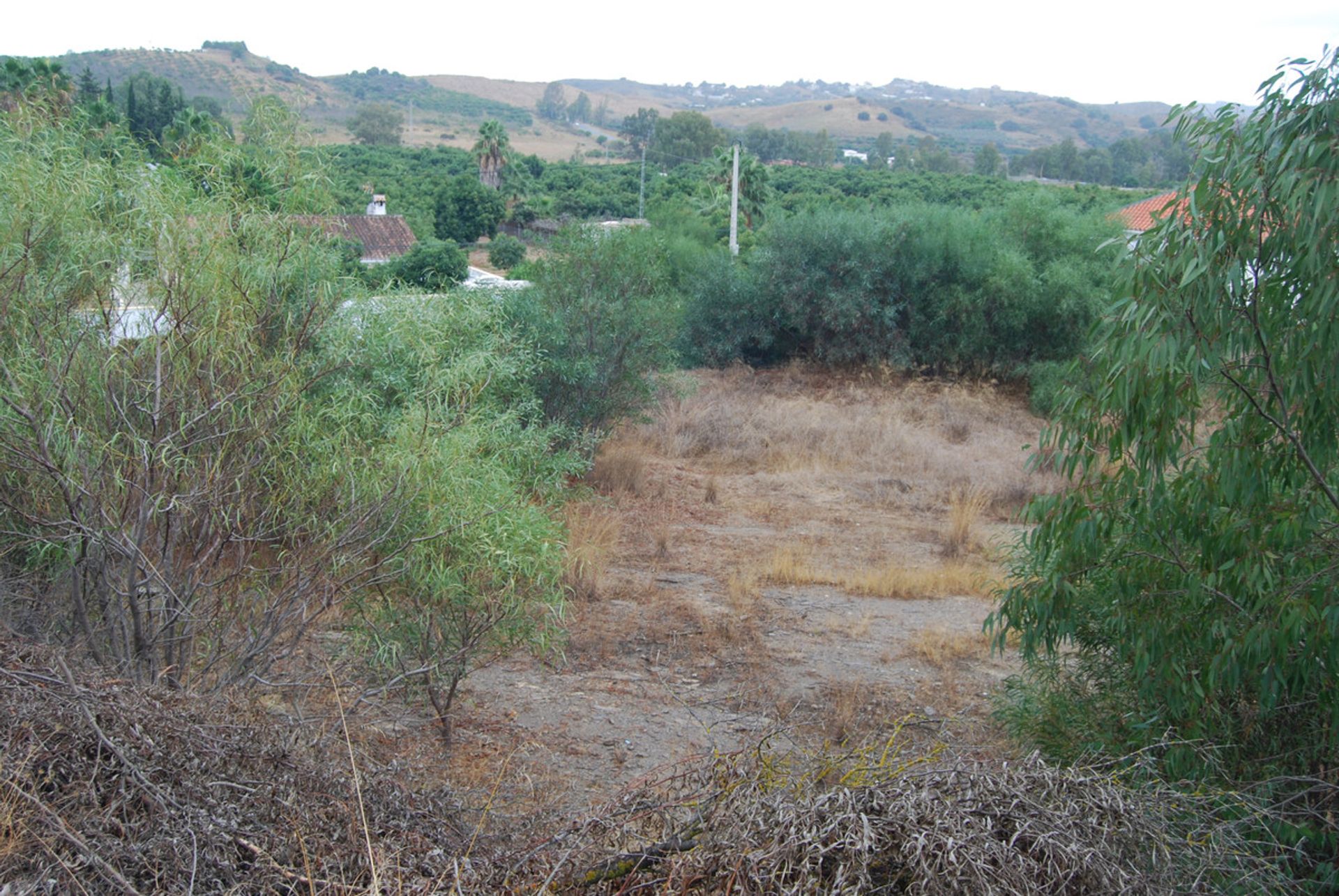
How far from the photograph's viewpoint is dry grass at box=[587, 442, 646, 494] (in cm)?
A: 1255

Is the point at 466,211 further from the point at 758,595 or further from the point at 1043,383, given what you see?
the point at 758,595

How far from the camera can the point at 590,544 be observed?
9.16 m

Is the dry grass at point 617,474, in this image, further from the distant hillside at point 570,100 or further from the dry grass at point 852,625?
the distant hillside at point 570,100

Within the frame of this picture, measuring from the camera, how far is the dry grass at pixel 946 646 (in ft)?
25.7

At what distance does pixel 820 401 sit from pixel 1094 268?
6.45 m

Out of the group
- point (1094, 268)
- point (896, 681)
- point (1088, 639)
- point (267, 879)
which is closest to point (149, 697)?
point (267, 879)

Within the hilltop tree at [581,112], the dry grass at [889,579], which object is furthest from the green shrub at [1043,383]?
the hilltop tree at [581,112]

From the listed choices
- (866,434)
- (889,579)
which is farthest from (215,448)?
(866,434)

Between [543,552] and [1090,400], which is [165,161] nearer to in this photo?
[543,552]

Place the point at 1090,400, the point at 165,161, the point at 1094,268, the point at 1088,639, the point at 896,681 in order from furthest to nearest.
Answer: the point at 1094,268, the point at 896,681, the point at 165,161, the point at 1088,639, the point at 1090,400

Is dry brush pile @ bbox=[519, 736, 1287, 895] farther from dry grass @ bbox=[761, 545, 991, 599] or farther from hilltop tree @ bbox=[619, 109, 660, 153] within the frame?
hilltop tree @ bbox=[619, 109, 660, 153]

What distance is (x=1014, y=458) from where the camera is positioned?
14.7 metres

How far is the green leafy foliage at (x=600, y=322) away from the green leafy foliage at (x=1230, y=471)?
27.2 feet

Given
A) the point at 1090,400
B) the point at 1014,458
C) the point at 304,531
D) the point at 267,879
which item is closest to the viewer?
the point at 267,879
